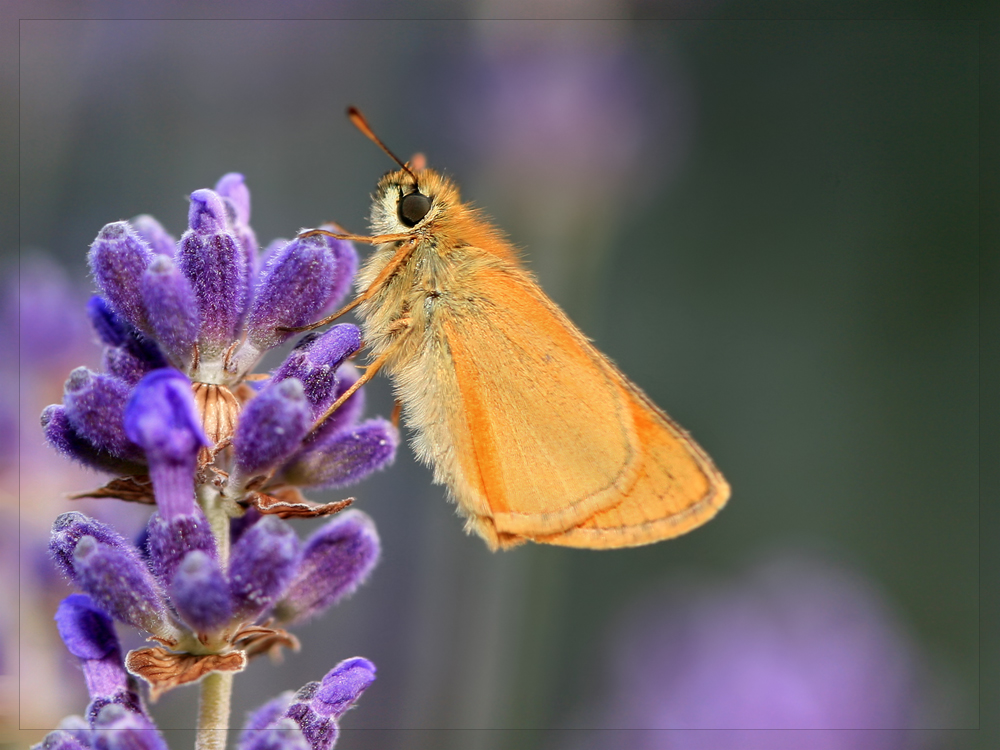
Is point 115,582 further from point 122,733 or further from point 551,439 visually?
point 551,439

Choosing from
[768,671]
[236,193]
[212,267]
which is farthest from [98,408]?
[768,671]

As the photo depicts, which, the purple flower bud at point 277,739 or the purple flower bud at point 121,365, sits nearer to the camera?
the purple flower bud at point 277,739

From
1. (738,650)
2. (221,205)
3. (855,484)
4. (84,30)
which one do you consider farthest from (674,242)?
(221,205)

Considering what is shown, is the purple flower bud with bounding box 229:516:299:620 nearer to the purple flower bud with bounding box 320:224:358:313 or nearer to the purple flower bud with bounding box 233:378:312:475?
the purple flower bud with bounding box 233:378:312:475

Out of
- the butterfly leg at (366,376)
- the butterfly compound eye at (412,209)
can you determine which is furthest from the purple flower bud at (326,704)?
the butterfly compound eye at (412,209)

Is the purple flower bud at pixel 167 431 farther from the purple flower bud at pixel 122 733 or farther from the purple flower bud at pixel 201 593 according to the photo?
the purple flower bud at pixel 122 733

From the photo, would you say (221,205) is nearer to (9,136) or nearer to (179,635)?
(179,635)
